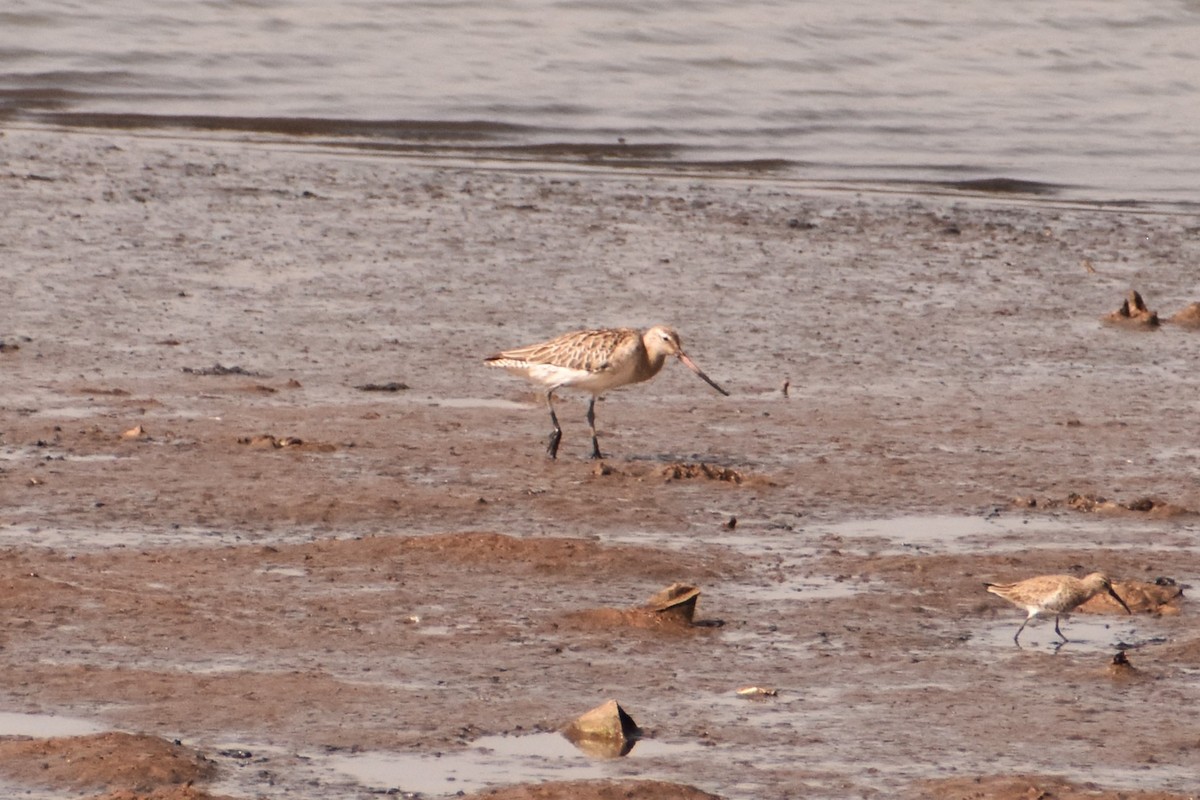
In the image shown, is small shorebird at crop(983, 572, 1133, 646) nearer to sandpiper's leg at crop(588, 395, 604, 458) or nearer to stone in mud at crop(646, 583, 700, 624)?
stone in mud at crop(646, 583, 700, 624)

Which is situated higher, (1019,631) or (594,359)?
(594,359)

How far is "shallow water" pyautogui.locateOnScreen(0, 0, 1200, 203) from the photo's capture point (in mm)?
20094

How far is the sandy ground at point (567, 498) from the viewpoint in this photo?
21.3 feet

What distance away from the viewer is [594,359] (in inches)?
414

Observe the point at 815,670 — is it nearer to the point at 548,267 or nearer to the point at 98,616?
the point at 98,616

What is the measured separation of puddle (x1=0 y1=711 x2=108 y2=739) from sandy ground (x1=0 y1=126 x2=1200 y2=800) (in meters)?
0.02

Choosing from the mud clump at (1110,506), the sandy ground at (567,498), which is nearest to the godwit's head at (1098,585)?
the sandy ground at (567,498)

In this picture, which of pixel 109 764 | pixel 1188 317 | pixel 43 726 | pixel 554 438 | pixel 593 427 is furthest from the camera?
pixel 1188 317

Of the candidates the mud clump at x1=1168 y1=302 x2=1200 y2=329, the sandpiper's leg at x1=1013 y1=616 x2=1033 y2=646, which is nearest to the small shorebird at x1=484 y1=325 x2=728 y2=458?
the sandpiper's leg at x1=1013 y1=616 x2=1033 y2=646

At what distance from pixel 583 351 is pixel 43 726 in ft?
15.2

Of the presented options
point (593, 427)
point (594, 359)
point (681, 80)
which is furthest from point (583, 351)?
point (681, 80)

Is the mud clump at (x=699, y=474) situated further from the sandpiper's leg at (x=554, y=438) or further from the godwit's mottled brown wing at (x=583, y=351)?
the godwit's mottled brown wing at (x=583, y=351)

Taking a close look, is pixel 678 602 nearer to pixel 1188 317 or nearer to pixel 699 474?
pixel 699 474

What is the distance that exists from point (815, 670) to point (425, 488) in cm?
266
